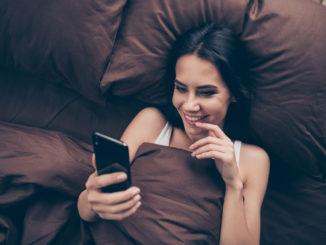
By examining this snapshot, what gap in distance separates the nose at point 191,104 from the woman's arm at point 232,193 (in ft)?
0.22

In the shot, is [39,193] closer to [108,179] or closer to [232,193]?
[108,179]

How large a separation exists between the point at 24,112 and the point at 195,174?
2.58 feet

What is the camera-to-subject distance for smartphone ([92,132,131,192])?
2.18ft

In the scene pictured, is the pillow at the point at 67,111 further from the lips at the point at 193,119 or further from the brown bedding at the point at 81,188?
the lips at the point at 193,119

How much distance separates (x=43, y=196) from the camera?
907 millimetres

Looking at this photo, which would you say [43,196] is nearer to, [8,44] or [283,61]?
[8,44]

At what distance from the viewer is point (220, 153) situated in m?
0.84

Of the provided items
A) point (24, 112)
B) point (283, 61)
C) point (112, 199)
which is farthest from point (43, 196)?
point (283, 61)

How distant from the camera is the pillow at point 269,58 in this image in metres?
0.91

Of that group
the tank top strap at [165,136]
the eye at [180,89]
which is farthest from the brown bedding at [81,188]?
the eye at [180,89]

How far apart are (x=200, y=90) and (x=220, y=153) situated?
21 cm

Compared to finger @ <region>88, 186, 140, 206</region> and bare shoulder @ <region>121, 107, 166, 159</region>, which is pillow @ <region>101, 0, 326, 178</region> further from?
finger @ <region>88, 186, 140, 206</region>

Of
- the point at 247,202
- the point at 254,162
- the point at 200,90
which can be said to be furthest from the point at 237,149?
the point at 200,90

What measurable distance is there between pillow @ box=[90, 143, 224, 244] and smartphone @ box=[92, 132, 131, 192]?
6.4 inches
